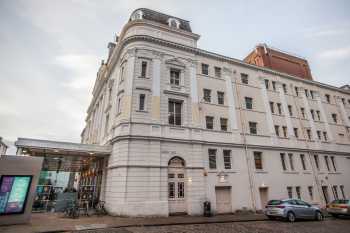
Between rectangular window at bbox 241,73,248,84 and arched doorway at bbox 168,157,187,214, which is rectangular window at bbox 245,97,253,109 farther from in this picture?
arched doorway at bbox 168,157,187,214

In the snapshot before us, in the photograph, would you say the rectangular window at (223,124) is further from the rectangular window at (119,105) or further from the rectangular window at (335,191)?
the rectangular window at (335,191)

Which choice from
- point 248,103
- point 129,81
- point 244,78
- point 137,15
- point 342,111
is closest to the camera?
point 129,81

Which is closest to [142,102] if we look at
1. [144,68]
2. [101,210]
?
[144,68]

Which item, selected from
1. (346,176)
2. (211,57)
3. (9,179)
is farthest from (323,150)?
(9,179)

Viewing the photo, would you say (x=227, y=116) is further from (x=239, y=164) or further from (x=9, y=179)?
(x=9, y=179)

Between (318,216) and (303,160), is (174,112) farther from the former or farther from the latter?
(303,160)

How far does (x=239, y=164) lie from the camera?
20266mm

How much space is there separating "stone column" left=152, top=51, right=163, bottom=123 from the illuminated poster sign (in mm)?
10098

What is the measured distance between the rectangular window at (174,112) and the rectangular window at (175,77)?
2.15m

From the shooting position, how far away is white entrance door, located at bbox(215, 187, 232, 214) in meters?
18.2

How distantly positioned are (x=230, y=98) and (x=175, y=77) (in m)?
6.92

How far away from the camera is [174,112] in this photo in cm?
1942

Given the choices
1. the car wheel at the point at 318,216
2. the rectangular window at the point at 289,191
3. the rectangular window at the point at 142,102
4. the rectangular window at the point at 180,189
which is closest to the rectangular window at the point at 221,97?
the rectangular window at the point at 142,102

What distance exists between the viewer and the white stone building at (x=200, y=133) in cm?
1647
